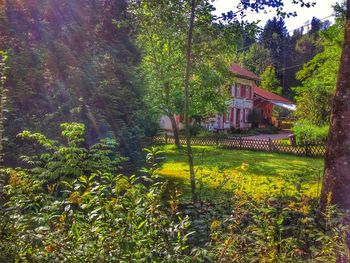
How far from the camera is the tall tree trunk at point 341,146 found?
5.23 meters

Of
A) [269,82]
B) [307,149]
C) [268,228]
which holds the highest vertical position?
[269,82]

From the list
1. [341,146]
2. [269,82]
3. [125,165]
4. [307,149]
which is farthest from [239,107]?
[341,146]

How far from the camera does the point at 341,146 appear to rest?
5289 mm

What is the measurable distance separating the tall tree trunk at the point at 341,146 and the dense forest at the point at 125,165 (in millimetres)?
15

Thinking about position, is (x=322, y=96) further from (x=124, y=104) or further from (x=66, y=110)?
(x=66, y=110)

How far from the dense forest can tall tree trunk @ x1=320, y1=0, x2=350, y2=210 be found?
0.05 feet

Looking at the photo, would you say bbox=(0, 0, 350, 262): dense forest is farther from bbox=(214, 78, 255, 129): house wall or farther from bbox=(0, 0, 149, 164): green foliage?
bbox=(214, 78, 255, 129): house wall

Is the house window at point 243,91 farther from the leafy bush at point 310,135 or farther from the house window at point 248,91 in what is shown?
the leafy bush at point 310,135

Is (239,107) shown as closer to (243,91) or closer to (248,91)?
(243,91)

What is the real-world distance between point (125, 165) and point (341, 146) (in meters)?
5.09

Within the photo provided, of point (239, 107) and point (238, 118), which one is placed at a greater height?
point (239, 107)

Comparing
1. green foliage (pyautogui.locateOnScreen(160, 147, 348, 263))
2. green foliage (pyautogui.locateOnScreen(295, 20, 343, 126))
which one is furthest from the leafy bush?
green foliage (pyautogui.locateOnScreen(160, 147, 348, 263))

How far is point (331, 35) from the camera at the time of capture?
2253cm

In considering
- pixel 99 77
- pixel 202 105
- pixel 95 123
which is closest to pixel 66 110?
pixel 95 123
